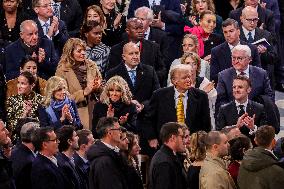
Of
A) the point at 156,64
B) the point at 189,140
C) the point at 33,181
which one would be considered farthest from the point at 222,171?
the point at 156,64

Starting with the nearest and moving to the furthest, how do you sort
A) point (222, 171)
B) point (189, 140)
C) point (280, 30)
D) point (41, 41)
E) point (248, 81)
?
1. point (222, 171)
2. point (189, 140)
3. point (248, 81)
4. point (41, 41)
5. point (280, 30)

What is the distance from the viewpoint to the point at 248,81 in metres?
13.6

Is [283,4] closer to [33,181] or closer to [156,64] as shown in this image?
[156,64]

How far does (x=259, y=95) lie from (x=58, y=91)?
269cm

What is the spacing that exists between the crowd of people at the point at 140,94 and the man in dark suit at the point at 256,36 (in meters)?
0.02

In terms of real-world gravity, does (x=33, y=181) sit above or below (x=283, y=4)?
below

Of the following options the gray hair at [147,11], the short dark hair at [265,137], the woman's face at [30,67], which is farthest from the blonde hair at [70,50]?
the short dark hair at [265,137]

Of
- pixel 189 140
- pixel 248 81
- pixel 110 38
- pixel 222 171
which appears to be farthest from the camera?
pixel 110 38

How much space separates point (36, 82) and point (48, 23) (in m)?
2.02

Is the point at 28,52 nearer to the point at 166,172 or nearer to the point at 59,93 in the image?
the point at 59,93

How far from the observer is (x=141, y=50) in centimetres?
1560

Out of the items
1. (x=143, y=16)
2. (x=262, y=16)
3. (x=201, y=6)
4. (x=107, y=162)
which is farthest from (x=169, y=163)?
(x=262, y=16)

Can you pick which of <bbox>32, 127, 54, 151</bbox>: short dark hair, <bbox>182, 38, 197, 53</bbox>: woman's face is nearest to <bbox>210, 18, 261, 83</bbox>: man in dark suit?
<bbox>182, 38, 197, 53</bbox>: woman's face

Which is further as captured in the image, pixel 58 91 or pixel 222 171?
pixel 58 91
